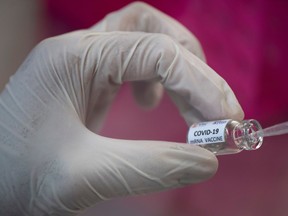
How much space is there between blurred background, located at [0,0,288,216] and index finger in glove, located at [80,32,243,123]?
0.45 metres

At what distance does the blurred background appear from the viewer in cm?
115

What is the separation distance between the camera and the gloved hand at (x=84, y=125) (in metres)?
0.67

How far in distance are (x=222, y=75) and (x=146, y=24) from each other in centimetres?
35

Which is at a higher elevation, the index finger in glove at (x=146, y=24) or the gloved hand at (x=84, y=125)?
the index finger in glove at (x=146, y=24)

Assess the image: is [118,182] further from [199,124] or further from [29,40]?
[29,40]

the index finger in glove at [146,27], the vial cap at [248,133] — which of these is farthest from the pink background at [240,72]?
the vial cap at [248,133]

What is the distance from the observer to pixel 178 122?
4.31 ft

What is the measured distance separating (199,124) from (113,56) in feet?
0.63

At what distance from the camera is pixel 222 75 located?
124cm

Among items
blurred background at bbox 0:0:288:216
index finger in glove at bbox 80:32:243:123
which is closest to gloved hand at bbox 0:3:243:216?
index finger in glove at bbox 80:32:243:123

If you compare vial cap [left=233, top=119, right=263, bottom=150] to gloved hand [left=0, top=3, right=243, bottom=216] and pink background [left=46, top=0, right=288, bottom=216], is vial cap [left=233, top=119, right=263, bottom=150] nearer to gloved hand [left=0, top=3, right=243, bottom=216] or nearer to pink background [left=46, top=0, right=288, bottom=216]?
gloved hand [left=0, top=3, right=243, bottom=216]

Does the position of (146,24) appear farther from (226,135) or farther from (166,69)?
(226,135)

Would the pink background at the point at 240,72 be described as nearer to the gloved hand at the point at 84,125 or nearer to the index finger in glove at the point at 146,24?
the index finger in glove at the point at 146,24

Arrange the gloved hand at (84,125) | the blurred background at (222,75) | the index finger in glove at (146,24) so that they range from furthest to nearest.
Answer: the blurred background at (222,75) → the index finger in glove at (146,24) → the gloved hand at (84,125)
